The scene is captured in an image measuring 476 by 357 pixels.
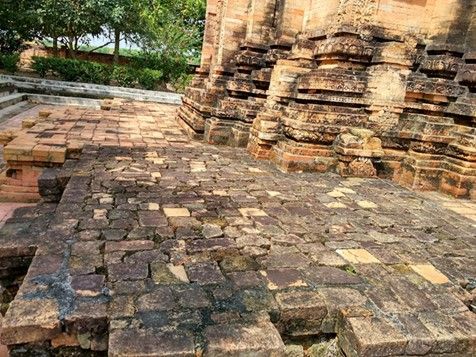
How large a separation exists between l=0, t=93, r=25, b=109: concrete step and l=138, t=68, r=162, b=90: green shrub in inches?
335

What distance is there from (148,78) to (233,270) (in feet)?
67.7

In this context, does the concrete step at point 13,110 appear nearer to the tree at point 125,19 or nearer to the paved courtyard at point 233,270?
the paved courtyard at point 233,270

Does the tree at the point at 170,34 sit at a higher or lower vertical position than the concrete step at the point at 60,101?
higher

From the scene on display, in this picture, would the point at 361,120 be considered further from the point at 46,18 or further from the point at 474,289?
the point at 46,18

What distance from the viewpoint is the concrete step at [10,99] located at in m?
11.4

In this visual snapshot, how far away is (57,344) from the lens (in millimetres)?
1840

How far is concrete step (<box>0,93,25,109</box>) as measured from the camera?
37.4 feet

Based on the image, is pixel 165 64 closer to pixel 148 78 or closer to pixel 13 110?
pixel 148 78

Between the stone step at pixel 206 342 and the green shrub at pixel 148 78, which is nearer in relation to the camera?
the stone step at pixel 206 342

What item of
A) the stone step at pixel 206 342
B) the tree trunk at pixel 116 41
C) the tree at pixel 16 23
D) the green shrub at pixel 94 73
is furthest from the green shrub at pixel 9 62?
the stone step at pixel 206 342

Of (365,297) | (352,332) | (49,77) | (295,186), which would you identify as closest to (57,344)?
(352,332)

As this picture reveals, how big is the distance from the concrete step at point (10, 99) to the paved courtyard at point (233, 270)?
8991mm

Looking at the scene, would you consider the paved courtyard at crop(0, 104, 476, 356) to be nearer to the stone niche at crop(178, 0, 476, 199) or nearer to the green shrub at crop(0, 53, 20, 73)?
the stone niche at crop(178, 0, 476, 199)

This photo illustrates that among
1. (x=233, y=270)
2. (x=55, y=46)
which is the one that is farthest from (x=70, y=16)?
(x=233, y=270)
